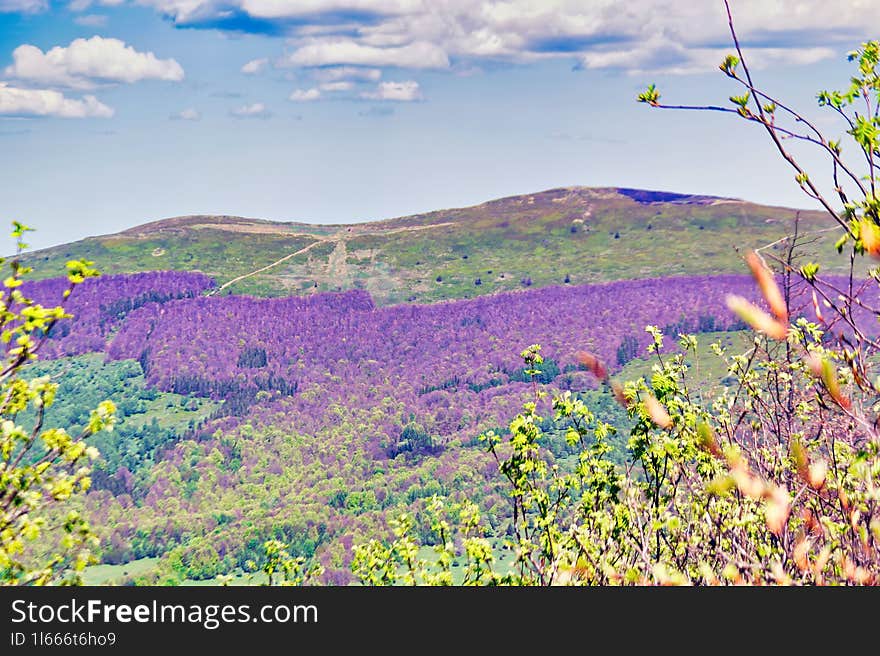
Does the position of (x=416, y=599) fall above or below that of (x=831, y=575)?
above

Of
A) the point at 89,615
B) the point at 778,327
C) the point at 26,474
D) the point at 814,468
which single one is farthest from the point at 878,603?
the point at 26,474

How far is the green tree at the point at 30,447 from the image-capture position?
1334 centimetres

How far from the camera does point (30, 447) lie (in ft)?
47.6

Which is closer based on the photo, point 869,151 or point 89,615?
point 869,151

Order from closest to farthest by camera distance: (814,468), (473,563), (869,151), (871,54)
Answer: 1. (814,468)
2. (869,151)
3. (871,54)
4. (473,563)

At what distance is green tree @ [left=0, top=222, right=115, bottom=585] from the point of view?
13336 millimetres

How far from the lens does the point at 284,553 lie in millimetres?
27344

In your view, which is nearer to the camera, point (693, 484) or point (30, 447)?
point (30, 447)

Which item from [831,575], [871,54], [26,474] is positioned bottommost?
[831,575]

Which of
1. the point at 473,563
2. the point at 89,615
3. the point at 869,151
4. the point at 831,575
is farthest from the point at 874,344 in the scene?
the point at 473,563

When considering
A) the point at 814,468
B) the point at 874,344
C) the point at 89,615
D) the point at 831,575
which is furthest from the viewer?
the point at 831,575

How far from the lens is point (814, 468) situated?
18.8ft

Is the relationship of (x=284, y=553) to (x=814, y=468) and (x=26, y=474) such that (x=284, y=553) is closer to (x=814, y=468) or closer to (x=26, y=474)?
(x=26, y=474)

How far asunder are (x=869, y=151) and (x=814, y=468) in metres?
5.36
